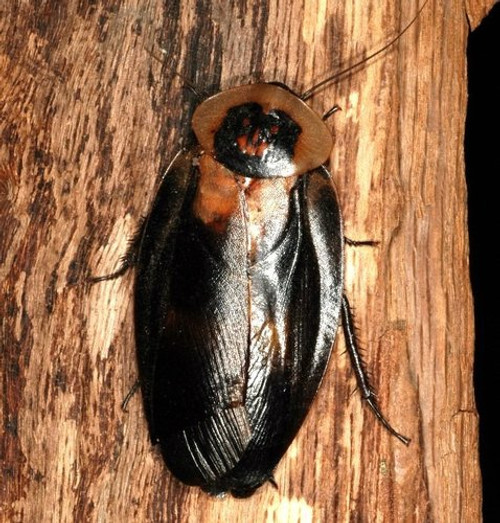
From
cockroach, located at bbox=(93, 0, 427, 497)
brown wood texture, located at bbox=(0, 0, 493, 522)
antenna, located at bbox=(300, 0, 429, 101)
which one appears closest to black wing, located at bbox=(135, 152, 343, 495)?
cockroach, located at bbox=(93, 0, 427, 497)

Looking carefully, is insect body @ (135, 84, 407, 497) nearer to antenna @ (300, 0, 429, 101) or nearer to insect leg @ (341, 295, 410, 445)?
insect leg @ (341, 295, 410, 445)

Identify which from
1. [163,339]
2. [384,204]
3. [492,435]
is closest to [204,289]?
[163,339]

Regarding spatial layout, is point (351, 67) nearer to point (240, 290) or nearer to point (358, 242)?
point (358, 242)

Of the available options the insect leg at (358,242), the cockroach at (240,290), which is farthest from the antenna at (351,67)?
the insect leg at (358,242)

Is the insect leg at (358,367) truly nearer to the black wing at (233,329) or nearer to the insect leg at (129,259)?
→ the black wing at (233,329)

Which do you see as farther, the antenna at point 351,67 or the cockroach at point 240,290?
the antenna at point 351,67

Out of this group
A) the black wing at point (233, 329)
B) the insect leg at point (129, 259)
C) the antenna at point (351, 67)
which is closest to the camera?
the black wing at point (233, 329)

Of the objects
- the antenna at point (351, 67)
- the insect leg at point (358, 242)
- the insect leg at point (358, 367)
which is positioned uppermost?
the antenna at point (351, 67)

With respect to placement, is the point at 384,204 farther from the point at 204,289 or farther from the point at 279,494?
the point at 279,494
